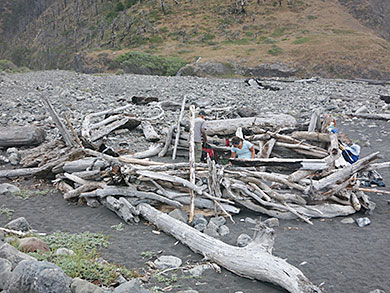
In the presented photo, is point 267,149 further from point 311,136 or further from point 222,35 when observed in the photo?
point 222,35

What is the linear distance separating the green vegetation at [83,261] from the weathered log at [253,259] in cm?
98

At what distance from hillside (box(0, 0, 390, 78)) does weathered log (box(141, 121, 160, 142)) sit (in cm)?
2283

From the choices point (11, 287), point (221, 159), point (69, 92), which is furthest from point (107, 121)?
point (11, 287)

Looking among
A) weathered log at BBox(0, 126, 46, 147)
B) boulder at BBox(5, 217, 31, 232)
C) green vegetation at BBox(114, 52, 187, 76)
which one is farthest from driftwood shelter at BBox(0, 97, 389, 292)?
green vegetation at BBox(114, 52, 187, 76)

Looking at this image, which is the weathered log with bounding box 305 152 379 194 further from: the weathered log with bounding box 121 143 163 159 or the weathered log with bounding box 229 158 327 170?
the weathered log with bounding box 121 143 163 159

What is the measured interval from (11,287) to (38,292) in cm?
27

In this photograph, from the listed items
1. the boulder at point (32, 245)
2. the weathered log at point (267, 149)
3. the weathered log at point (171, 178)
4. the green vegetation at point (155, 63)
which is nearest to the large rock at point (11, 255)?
the boulder at point (32, 245)

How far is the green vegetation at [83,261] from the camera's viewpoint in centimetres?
411

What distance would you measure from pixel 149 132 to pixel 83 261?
6.95m

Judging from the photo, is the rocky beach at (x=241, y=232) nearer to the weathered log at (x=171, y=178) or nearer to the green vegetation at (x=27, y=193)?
the green vegetation at (x=27, y=193)

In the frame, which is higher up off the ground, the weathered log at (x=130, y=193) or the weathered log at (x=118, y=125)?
the weathered log at (x=130, y=193)

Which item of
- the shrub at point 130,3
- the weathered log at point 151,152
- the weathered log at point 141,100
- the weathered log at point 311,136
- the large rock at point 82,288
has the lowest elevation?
the shrub at point 130,3

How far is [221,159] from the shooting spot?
8.42m

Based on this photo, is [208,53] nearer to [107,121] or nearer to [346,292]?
[107,121]
